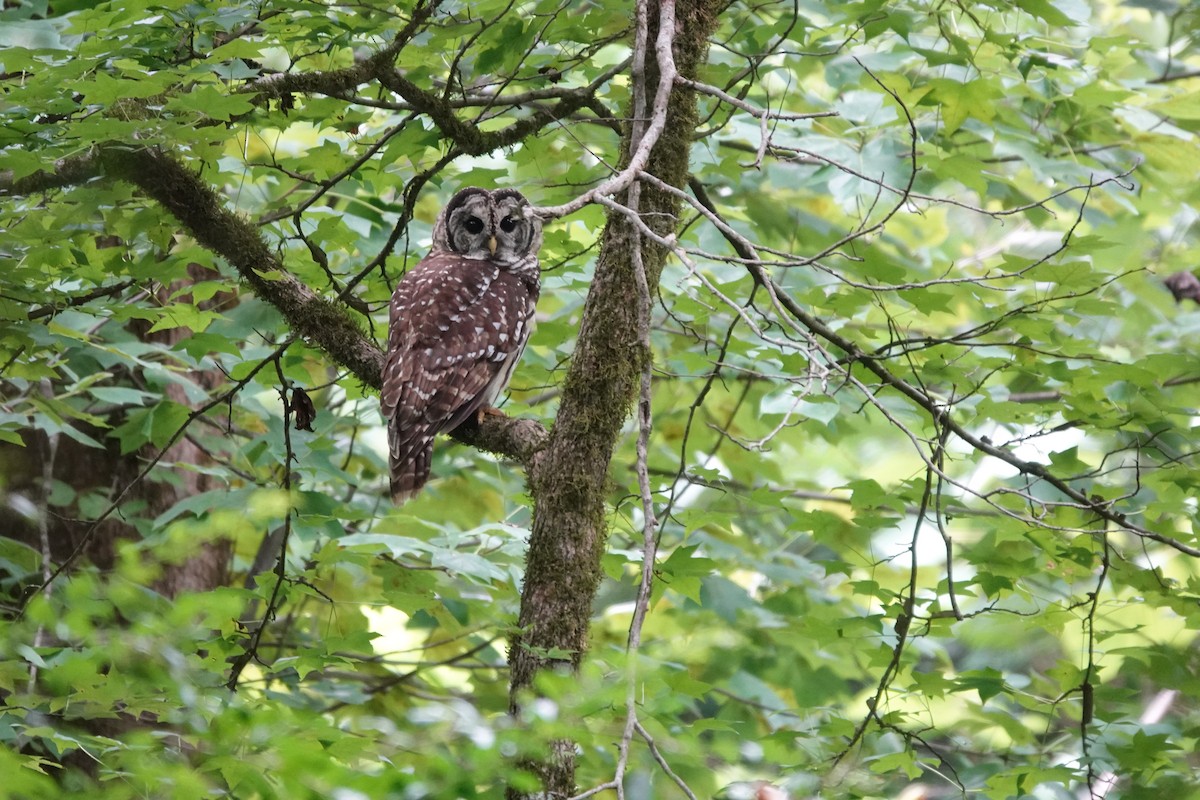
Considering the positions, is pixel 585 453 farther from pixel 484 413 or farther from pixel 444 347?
pixel 444 347

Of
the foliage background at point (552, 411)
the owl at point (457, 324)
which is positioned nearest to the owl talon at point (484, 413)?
the owl at point (457, 324)

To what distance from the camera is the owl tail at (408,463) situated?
161 inches

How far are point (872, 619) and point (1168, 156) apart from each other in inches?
107

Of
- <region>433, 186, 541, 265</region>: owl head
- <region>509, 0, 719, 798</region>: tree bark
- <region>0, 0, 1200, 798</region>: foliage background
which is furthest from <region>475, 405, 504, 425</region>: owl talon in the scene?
<region>509, 0, 719, 798</region>: tree bark

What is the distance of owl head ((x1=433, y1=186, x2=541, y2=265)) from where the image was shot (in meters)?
4.70

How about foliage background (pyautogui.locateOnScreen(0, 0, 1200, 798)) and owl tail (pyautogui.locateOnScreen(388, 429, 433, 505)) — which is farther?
owl tail (pyautogui.locateOnScreen(388, 429, 433, 505))

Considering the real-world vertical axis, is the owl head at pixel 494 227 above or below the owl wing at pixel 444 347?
above

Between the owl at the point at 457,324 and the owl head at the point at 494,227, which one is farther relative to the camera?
the owl head at the point at 494,227

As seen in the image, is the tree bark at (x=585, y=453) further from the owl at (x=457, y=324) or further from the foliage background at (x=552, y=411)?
the owl at (x=457, y=324)

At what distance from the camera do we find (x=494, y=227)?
185 inches

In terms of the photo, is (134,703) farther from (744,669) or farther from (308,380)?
(744,669)

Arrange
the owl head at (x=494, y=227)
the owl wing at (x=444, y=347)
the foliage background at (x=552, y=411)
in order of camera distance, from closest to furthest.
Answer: the foliage background at (x=552, y=411)
the owl wing at (x=444, y=347)
the owl head at (x=494, y=227)

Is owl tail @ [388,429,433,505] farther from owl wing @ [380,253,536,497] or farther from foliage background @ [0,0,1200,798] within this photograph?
foliage background @ [0,0,1200,798]

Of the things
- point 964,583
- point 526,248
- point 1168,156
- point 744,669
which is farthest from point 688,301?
point 744,669
